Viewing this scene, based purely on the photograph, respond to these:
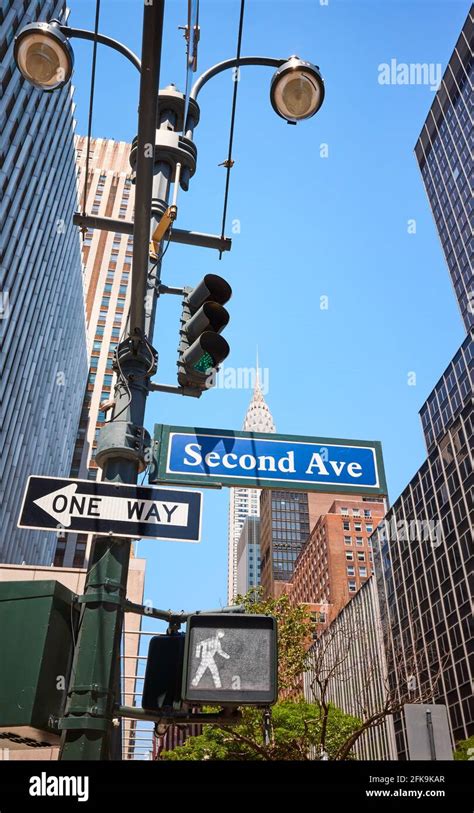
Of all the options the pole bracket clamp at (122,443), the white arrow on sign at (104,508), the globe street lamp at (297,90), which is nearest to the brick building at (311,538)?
the globe street lamp at (297,90)

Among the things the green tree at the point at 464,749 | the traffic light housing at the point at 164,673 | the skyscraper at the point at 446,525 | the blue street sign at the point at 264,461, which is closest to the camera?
the traffic light housing at the point at 164,673

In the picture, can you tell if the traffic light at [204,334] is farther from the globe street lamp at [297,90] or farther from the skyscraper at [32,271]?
the skyscraper at [32,271]

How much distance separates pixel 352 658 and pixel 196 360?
83966 millimetres

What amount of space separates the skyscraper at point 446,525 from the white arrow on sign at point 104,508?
102ft

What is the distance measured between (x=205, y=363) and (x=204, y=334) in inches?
9.8

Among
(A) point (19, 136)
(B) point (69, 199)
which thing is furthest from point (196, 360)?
(B) point (69, 199)

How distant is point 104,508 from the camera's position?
169 inches

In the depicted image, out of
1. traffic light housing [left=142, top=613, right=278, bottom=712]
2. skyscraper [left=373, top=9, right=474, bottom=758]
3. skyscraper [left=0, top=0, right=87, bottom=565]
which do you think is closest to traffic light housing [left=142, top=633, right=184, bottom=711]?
traffic light housing [left=142, top=613, right=278, bottom=712]

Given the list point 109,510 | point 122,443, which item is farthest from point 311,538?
point 109,510

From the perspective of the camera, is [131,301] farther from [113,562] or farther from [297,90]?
[297,90]

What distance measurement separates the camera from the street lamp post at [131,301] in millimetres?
3574

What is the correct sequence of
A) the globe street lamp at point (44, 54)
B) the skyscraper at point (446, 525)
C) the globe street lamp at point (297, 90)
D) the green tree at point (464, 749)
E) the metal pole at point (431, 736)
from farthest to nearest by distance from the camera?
the skyscraper at point (446, 525) < the green tree at point (464, 749) < the metal pole at point (431, 736) < the globe street lamp at point (297, 90) < the globe street lamp at point (44, 54)

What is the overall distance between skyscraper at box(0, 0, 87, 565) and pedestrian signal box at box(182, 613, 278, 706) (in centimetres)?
5036
